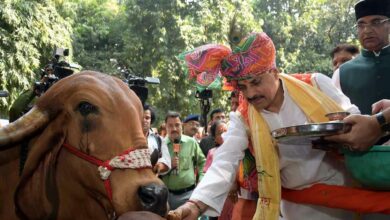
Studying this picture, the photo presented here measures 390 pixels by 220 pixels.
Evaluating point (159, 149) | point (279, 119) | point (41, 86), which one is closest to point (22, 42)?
point (159, 149)

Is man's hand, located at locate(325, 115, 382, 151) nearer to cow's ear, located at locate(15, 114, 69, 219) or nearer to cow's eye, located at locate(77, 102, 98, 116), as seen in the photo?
cow's eye, located at locate(77, 102, 98, 116)

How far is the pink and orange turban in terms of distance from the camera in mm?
3121

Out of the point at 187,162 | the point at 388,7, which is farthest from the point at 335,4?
the point at 388,7

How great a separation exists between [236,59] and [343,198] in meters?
1.10

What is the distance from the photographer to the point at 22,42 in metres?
12.8

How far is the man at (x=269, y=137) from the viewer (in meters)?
3.11

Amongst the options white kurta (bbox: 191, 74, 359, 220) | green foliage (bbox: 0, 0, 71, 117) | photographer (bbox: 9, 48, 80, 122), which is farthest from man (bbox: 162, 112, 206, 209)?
green foliage (bbox: 0, 0, 71, 117)

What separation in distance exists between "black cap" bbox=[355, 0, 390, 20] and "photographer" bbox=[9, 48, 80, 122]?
9.31 feet

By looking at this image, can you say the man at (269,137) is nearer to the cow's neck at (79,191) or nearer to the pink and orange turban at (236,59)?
the pink and orange turban at (236,59)

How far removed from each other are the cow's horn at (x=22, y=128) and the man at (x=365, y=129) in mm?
1555

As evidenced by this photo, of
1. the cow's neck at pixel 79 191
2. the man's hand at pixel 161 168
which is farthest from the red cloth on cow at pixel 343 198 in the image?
the man's hand at pixel 161 168

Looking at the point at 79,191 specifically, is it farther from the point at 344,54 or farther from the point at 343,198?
the point at 344,54

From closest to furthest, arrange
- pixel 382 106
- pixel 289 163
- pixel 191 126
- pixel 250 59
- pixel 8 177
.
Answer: pixel 382 106 < pixel 8 177 < pixel 250 59 < pixel 289 163 < pixel 191 126

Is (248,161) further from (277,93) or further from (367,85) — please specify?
(367,85)
